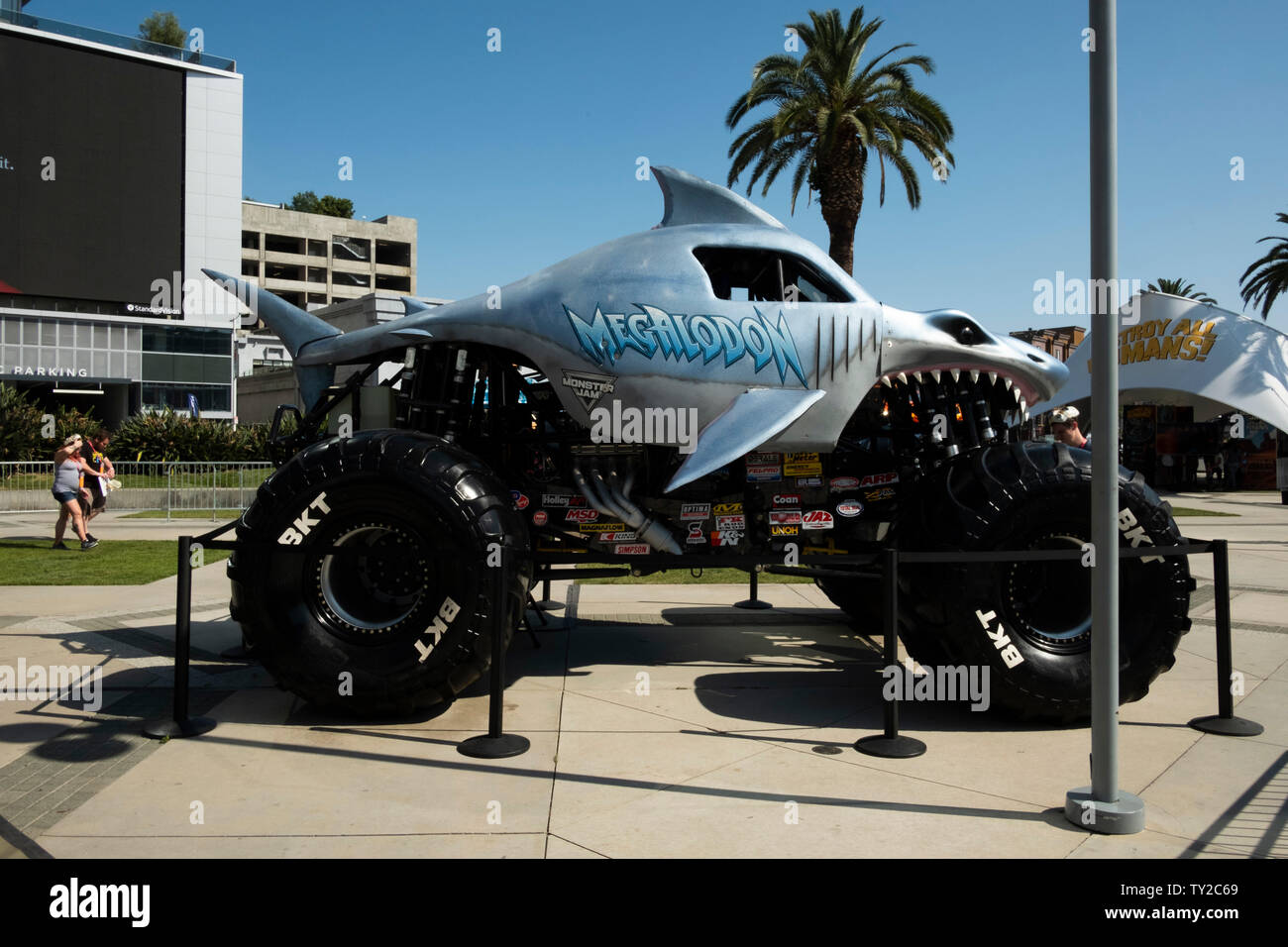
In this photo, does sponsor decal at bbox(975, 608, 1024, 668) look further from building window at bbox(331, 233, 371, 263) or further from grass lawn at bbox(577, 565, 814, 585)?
building window at bbox(331, 233, 371, 263)

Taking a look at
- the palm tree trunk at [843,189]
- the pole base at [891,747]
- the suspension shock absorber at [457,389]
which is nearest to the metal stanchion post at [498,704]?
the suspension shock absorber at [457,389]

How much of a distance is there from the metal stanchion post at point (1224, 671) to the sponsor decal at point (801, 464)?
7.20 feet

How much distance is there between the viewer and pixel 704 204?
6.00 metres

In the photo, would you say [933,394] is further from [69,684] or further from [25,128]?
[25,128]

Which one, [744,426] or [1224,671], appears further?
[744,426]

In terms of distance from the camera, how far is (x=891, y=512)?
625 cm

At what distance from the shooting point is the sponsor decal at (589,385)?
554 cm

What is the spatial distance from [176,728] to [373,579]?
126cm

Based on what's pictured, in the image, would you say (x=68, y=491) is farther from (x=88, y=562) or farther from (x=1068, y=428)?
(x=1068, y=428)

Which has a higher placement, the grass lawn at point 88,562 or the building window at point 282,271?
the building window at point 282,271

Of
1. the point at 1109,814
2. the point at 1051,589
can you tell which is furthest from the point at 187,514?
the point at 1109,814

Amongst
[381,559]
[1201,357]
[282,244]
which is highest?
[282,244]

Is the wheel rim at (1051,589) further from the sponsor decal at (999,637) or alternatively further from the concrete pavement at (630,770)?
the concrete pavement at (630,770)

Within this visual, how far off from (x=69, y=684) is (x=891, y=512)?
542cm
